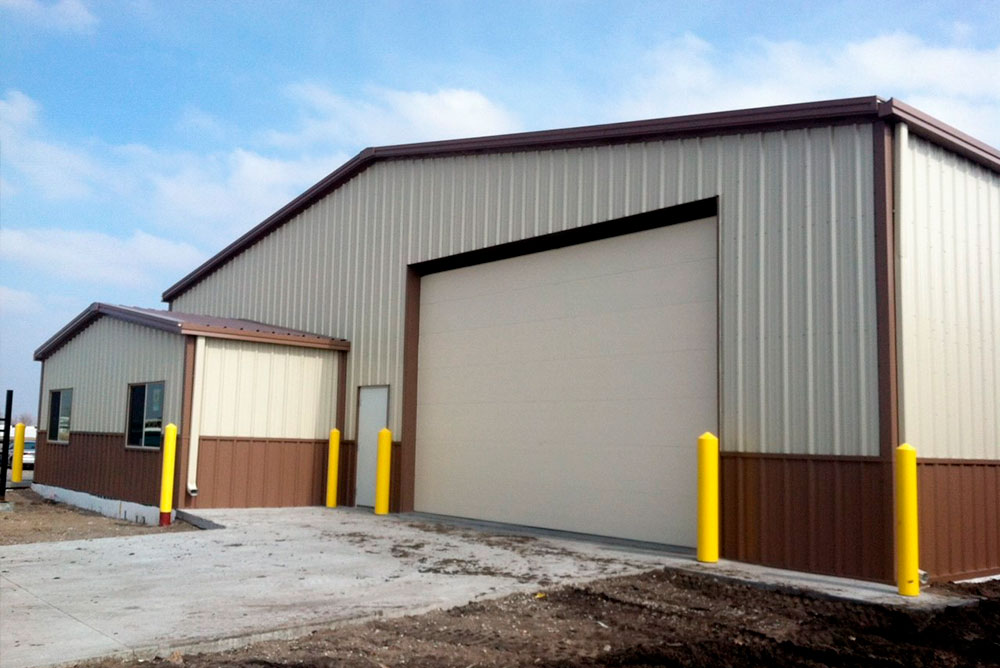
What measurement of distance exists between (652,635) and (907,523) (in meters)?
3.09

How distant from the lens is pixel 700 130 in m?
11.6

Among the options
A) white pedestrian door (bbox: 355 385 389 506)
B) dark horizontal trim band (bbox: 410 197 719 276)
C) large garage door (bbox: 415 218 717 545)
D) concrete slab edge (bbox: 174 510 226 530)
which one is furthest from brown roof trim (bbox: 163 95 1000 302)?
concrete slab edge (bbox: 174 510 226 530)

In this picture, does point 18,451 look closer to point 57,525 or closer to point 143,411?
point 143,411

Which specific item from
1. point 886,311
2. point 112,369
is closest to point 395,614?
point 886,311

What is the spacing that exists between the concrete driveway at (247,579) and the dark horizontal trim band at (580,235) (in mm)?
4411

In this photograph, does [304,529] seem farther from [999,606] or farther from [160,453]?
[999,606]

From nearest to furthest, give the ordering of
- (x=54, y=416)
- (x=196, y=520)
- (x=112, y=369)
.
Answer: (x=196, y=520)
(x=112, y=369)
(x=54, y=416)

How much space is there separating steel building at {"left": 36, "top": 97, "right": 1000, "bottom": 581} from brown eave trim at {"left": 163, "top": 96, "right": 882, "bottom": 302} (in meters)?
0.04

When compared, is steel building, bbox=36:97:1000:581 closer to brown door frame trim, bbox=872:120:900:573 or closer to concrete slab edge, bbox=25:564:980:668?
brown door frame trim, bbox=872:120:900:573

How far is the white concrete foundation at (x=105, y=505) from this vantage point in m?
15.5

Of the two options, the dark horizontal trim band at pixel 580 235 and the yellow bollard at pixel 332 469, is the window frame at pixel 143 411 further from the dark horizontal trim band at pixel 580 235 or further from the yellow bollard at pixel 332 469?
the dark horizontal trim band at pixel 580 235

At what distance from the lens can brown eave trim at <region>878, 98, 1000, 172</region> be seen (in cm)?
974

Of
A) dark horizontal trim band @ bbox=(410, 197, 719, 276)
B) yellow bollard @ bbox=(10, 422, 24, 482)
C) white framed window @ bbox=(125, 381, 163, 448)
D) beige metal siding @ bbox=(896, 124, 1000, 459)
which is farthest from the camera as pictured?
yellow bollard @ bbox=(10, 422, 24, 482)

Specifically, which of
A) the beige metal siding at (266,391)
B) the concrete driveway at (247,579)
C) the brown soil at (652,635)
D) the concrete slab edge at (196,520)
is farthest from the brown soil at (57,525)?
the brown soil at (652,635)
